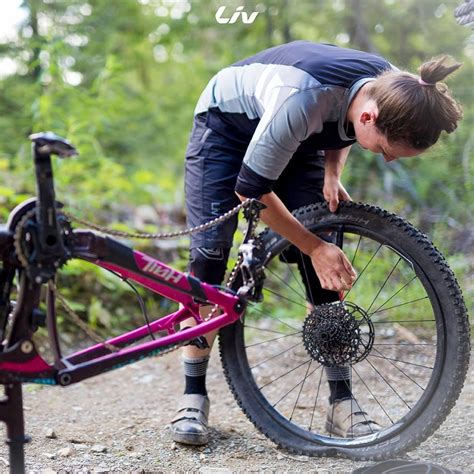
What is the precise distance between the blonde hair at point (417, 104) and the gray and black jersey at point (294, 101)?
13 cm

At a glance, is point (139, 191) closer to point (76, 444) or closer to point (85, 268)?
point (85, 268)

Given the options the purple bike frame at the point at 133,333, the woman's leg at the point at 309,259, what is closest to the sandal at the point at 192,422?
the purple bike frame at the point at 133,333

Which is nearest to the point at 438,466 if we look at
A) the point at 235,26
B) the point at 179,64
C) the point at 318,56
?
the point at 318,56

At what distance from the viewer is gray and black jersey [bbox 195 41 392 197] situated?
6.94 feet

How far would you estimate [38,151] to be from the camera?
181cm

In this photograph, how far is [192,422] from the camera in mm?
2607

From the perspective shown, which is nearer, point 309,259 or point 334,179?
point 334,179

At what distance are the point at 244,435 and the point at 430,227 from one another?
8.93 feet

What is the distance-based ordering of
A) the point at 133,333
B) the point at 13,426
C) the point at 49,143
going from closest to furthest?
the point at 49,143 < the point at 13,426 < the point at 133,333

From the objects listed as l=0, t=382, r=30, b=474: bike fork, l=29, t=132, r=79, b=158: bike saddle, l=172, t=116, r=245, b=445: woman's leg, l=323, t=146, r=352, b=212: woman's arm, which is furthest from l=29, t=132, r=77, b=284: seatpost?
l=323, t=146, r=352, b=212: woman's arm

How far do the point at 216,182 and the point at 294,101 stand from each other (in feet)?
1.86

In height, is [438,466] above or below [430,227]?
below

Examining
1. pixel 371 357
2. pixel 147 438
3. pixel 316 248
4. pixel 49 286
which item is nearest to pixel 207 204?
pixel 316 248

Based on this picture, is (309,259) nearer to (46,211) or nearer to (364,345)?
(364,345)
